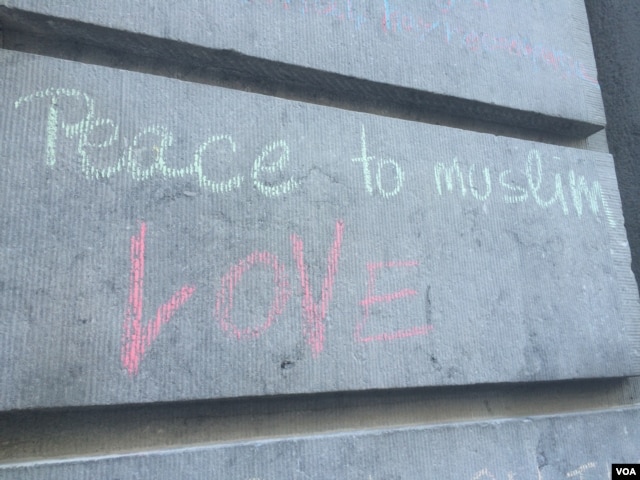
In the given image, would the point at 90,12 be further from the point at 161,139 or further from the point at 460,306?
the point at 460,306

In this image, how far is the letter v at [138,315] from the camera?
4.45ft

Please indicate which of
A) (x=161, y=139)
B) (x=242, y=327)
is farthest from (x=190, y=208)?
(x=242, y=327)

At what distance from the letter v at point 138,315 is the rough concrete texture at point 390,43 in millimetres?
622

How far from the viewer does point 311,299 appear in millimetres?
1561

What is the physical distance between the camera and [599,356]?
1.92m

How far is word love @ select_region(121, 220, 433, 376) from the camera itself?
137 cm

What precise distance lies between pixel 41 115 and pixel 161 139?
305 mm

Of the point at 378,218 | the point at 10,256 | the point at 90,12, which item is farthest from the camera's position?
the point at 378,218

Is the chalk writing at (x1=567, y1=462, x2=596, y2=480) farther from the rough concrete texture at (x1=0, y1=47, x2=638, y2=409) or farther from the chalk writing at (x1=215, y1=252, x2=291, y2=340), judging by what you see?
the chalk writing at (x1=215, y1=252, x2=291, y2=340)

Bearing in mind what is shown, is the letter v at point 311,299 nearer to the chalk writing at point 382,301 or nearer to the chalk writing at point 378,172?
the chalk writing at point 382,301

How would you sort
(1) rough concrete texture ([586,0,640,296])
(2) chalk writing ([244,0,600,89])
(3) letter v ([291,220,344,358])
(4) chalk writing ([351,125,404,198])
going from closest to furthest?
(3) letter v ([291,220,344,358]), (4) chalk writing ([351,125,404,198]), (2) chalk writing ([244,0,600,89]), (1) rough concrete texture ([586,0,640,296])

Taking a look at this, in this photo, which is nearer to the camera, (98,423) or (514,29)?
(98,423)

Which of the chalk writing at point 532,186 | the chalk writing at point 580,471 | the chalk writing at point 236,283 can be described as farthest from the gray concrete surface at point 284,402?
the chalk writing at point 532,186

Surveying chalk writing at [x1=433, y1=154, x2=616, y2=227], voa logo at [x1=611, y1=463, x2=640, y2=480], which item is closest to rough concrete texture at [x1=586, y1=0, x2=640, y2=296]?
chalk writing at [x1=433, y1=154, x2=616, y2=227]
